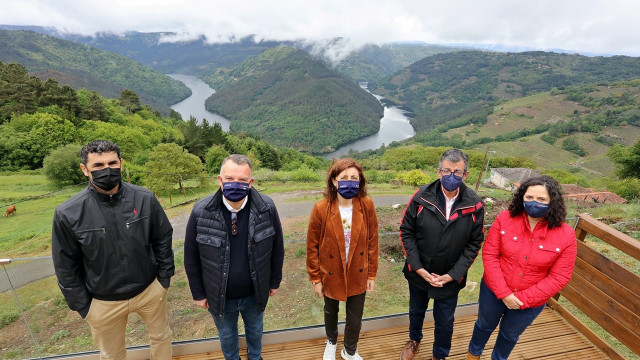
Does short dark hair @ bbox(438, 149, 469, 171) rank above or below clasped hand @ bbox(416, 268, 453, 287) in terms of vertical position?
above

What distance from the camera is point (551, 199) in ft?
6.61

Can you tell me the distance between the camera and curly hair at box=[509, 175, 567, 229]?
1998mm

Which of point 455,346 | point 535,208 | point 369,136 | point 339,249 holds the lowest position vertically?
point 455,346

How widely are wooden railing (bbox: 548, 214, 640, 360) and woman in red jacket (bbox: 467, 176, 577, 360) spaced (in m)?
0.80

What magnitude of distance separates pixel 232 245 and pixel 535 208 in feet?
7.03

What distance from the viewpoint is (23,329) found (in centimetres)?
252

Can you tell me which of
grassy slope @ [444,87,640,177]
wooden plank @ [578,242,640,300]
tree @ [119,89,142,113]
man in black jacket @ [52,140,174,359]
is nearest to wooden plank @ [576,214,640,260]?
wooden plank @ [578,242,640,300]

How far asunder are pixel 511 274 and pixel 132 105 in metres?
62.7

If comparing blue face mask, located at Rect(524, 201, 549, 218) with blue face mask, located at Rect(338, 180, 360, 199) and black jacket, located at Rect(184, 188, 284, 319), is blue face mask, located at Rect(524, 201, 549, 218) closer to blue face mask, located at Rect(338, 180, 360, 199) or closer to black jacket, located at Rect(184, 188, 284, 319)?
blue face mask, located at Rect(338, 180, 360, 199)

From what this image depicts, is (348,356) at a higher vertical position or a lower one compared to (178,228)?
higher

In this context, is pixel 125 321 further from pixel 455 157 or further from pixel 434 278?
pixel 455 157

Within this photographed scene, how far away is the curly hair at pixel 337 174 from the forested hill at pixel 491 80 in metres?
122

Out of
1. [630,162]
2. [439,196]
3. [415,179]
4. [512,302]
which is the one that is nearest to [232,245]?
[439,196]

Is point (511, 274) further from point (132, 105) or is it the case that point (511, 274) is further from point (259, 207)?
point (132, 105)
